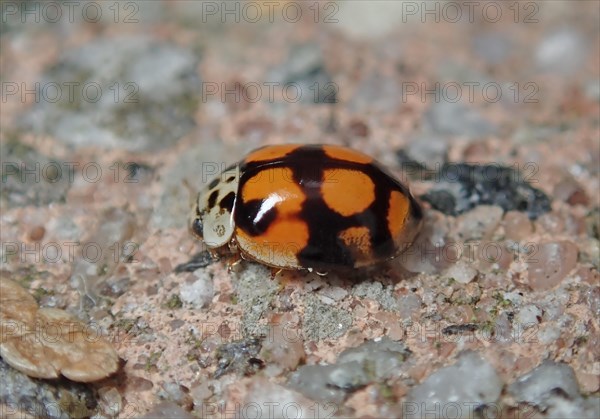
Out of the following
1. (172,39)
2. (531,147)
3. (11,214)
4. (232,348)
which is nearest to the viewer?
(232,348)

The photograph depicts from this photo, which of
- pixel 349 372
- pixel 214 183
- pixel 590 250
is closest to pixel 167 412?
pixel 349 372

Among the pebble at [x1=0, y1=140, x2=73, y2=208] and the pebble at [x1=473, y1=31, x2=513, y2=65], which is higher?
the pebble at [x1=473, y1=31, x2=513, y2=65]

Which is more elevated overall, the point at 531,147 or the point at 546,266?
the point at 531,147

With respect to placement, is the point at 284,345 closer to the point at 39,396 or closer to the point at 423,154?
the point at 39,396

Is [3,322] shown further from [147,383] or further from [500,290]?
[500,290]

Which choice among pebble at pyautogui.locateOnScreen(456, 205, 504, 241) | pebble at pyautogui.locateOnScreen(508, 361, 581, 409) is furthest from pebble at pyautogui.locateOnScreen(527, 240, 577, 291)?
pebble at pyautogui.locateOnScreen(508, 361, 581, 409)

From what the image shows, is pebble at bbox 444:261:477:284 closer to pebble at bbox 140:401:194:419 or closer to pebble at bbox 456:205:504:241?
pebble at bbox 456:205:504:241

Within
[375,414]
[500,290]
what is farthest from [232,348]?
[500,290]

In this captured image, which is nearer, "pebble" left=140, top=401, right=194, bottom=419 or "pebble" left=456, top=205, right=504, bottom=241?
"pebble" left=140, top=401, right=194, bottom=419
